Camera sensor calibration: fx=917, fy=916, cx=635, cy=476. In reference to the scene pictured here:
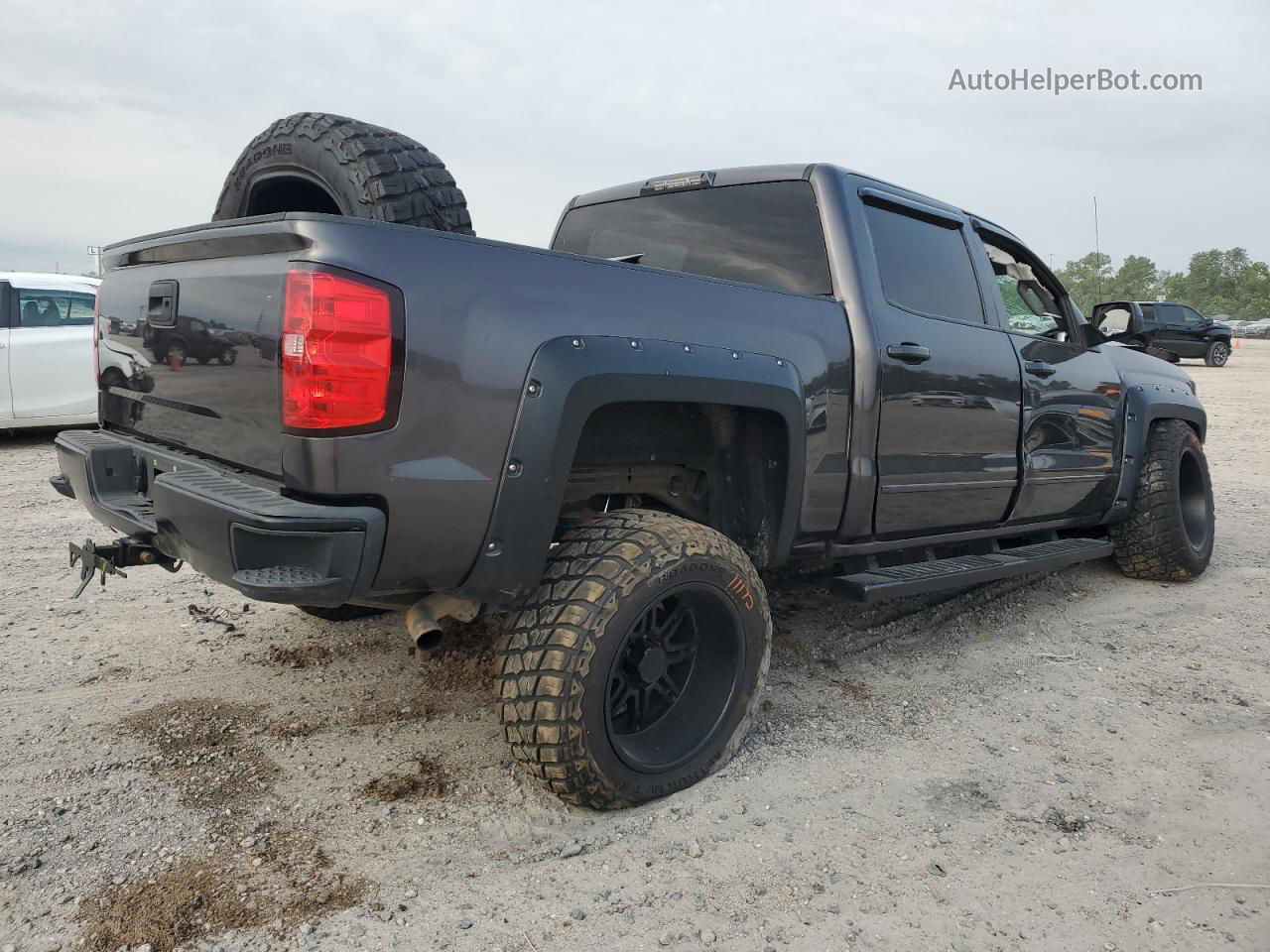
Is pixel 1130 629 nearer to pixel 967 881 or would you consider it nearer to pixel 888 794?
pixel 888 794

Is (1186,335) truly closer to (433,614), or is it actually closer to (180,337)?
(433,614)

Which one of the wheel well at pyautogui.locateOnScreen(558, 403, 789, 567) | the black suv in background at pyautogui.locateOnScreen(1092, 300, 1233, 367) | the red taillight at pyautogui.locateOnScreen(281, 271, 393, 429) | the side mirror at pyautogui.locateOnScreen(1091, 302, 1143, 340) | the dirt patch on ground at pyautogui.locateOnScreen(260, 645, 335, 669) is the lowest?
the dirt patch on ground at pyautogui.locateOnScreen(260, 645, 335, 669)

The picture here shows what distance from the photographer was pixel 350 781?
2633mm

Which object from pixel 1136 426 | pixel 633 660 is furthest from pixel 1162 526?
pixel 633 660

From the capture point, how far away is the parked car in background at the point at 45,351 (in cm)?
811

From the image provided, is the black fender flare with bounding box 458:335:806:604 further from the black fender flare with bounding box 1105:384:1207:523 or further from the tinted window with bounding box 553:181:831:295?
the black fender flare with bounding box 1105:384:1207:523

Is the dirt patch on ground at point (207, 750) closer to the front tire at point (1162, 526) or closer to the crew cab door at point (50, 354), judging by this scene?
the front tire at point (1162, 526)

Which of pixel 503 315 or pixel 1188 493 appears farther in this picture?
pixel 1188 493

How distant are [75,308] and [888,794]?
8689 mm

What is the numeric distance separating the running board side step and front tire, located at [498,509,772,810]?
0.52m

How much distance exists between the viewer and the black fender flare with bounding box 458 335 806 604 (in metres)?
2.19

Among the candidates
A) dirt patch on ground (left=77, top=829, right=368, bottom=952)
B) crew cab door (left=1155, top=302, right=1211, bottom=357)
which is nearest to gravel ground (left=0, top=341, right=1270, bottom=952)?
dirt patch on ground (left=77, top=829, right=368, bottom=952)

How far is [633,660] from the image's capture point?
2.61 metres

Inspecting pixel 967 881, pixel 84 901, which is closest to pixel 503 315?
pixel 84 901
